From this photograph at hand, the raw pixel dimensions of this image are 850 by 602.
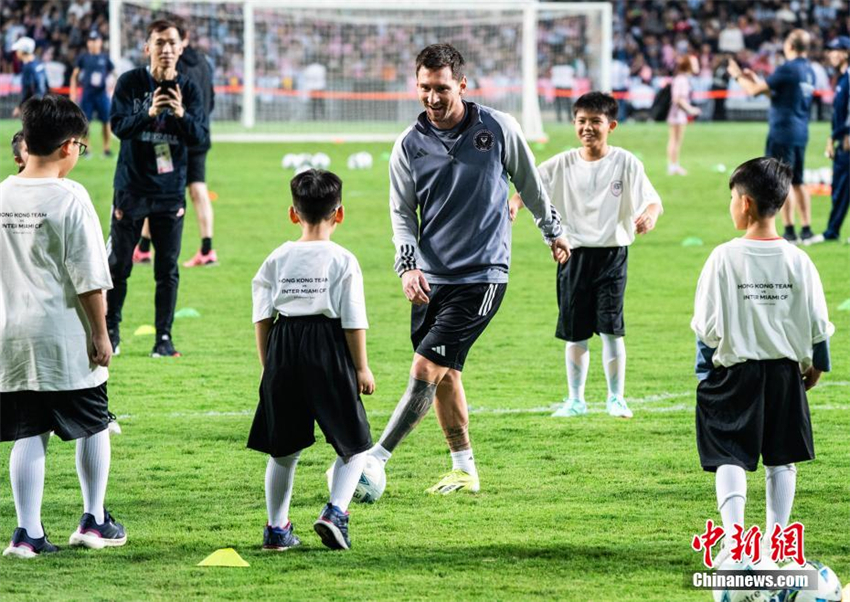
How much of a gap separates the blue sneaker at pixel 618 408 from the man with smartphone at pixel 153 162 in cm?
303

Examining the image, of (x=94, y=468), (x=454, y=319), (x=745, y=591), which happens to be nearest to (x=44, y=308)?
(x=94, y=468)

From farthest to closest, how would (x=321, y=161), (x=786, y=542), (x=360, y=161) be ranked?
(x=360, y=161), (x=321, y=161), (x=786, y=542)

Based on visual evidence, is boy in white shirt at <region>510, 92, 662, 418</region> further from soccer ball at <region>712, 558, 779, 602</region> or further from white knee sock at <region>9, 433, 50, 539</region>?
white knee sock at <region>9, 433, 50, 539</region>

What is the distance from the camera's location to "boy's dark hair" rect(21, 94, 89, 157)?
520 cm

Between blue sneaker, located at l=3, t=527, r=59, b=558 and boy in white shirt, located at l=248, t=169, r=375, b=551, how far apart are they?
84cm

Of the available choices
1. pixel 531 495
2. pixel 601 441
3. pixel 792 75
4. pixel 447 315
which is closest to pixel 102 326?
pixel 447 315

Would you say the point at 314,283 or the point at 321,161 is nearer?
the point at 314,283

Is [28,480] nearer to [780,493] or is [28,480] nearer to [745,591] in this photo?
[745,591]

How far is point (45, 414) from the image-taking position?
17.3 feet

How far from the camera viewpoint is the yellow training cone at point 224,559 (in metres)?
5.12

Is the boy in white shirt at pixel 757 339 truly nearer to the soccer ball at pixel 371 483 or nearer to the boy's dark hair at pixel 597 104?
the soccer ball at pixel 371 483

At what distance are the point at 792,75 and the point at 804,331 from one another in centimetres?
1054

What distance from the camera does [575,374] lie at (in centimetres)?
793

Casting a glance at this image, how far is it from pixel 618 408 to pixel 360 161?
15620 millimetres
